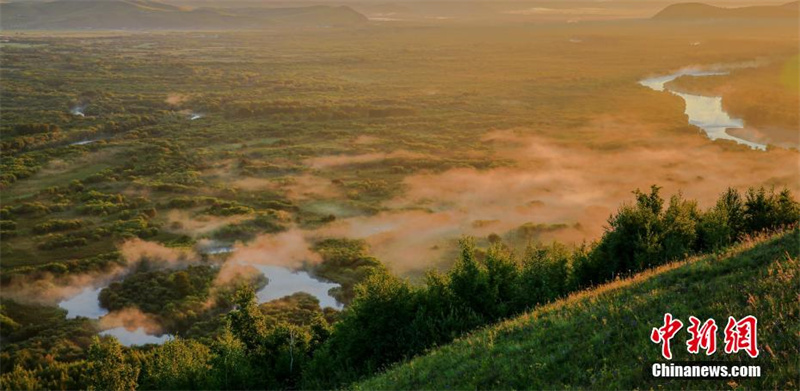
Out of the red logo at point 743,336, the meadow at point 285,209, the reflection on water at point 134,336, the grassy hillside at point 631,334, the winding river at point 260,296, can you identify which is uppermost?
the red logo at point 743,336

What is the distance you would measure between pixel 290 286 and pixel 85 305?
25981mm

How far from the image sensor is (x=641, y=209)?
53.3 m

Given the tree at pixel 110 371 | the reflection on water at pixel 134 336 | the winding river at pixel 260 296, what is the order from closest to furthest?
the tree at pixel 110 371 < the reflection on water at pixel 134 336 < the winding river at pixel 260 296

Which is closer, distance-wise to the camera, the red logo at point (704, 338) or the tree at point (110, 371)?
the red logo at point (704, 338)

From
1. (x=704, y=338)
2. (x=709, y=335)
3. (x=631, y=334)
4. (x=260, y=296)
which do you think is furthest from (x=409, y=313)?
(x=260, y=296)

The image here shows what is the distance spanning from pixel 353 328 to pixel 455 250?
4411 centimetres

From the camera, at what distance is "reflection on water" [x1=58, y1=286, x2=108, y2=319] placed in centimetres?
6969

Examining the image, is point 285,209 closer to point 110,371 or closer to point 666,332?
point 110,371

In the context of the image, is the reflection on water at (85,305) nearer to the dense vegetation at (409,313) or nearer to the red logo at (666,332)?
the dense vegetation at (409,313)

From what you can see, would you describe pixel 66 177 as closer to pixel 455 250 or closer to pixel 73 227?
pixel 73 227

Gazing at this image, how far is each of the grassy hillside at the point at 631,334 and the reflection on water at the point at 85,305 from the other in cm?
5124

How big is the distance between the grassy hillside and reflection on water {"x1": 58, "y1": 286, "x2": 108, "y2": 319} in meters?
51.2

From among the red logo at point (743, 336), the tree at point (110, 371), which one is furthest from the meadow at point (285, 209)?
the red logo at point (743, 336)

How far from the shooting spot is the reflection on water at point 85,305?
69688mm
